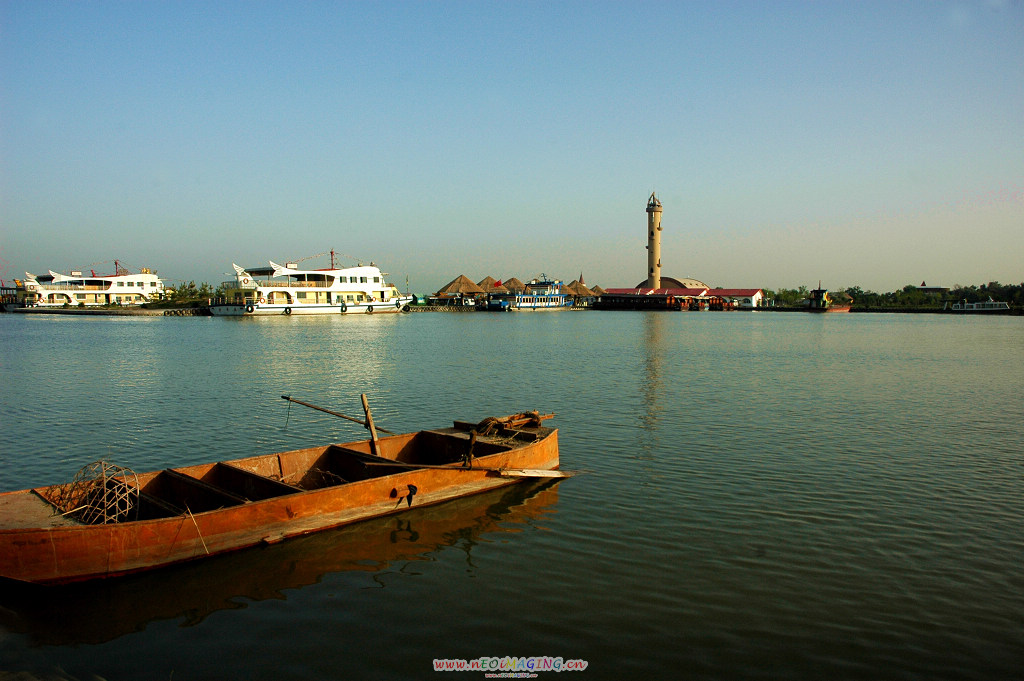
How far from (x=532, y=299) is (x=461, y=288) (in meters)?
29.0

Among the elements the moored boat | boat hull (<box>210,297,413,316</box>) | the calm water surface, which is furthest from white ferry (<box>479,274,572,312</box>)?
the calm water surface

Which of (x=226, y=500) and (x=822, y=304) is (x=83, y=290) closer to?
(x=226, y=500)

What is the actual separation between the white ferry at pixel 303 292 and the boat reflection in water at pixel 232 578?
8615cm

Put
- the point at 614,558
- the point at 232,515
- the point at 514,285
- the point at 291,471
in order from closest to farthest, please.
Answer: the point at 232,515
the point at 614,558
the point at 291,471
the point at 514,285

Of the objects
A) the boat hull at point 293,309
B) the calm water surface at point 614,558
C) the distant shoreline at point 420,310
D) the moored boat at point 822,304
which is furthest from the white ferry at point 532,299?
the calm water surface at point 614,558

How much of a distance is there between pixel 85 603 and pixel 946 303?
168 meters

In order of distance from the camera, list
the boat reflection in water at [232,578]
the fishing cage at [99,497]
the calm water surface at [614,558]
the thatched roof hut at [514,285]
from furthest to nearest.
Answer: the thatched roof hut at [514,285] → the fishing cage at [99,497] → the boat reflection in water at [232,578] → the calm water surface at [614,558]

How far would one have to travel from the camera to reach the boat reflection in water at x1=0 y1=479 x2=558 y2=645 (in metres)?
7.30

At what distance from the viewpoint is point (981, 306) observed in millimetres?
131125

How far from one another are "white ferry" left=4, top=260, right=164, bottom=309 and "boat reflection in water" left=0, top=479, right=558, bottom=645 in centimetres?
12027

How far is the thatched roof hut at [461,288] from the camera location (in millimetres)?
160137

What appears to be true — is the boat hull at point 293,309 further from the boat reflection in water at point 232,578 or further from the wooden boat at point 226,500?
the boat reflection in water at point 232,578

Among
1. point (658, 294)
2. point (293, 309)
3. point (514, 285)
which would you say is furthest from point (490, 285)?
point (293, 309)

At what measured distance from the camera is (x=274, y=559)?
897 cm
